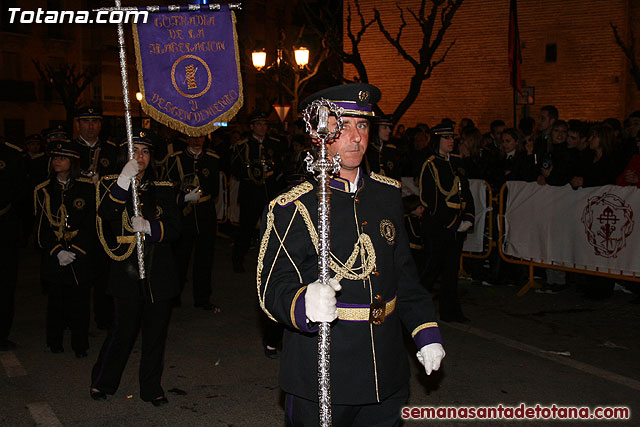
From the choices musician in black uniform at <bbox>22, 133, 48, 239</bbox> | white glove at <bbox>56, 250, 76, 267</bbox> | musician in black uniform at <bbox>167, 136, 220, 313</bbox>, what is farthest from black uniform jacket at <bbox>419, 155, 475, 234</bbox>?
musician in black uniform at <bbox>22, 133, 48, 239</bbox>

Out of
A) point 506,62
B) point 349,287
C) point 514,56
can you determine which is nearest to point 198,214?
point 349,287

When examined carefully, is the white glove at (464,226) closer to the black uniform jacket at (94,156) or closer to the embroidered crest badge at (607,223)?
the embroidered crest badge at (607,223)

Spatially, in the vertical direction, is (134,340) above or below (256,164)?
below

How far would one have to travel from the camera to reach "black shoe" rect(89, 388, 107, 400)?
559 cm

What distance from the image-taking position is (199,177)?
907 centimetres

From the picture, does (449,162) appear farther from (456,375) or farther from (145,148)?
(145,148)

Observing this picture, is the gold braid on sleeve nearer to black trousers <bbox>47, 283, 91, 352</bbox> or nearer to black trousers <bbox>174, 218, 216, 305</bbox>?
black trousers <bbox>47, 283, 91, 352</bbox>

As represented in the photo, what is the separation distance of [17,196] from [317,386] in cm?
550

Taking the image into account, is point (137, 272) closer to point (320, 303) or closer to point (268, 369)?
point (268, 369)

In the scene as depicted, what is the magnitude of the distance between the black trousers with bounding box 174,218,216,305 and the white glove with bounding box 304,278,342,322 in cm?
610

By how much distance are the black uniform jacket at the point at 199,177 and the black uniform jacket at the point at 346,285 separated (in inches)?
226

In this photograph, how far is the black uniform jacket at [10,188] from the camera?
7195 mm

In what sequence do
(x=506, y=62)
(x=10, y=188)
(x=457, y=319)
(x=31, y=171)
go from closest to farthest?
1. (x=10, y=188)
2. (x=457, y=319)
3. (x=31, y=171)
4. (x=506, y=62)

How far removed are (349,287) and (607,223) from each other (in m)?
6.27
